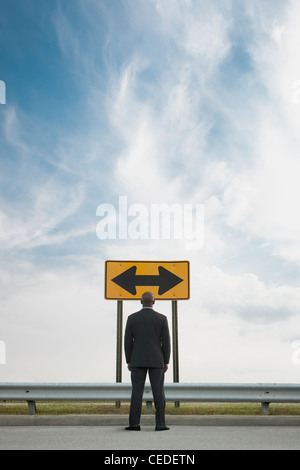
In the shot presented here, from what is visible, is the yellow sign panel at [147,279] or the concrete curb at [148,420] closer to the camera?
the concrete curb at [148,420]

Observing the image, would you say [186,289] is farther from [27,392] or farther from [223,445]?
[223,445]

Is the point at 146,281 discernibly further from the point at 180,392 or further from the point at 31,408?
the point at 31,408

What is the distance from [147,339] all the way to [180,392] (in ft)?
6.70

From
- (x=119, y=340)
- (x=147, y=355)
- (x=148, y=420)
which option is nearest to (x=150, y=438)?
(x=147, y=355)

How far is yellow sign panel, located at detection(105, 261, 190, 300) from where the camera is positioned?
11664mm

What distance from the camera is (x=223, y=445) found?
643cm

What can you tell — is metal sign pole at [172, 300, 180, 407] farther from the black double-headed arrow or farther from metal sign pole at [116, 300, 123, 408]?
metal sign pole at [116, 300, 123, 408]

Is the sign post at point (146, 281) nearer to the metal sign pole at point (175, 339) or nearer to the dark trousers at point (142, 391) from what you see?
the metal sign pole at point (175, 339)

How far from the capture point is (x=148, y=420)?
9156 mm

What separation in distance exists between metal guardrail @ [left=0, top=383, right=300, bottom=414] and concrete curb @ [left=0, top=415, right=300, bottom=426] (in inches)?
14.0

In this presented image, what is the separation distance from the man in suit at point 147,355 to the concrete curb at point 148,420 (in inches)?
46.7

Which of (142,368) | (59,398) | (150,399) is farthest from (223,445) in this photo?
(59,398)

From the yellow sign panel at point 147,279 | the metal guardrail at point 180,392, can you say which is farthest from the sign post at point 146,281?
the metal guardrail at point 180,392

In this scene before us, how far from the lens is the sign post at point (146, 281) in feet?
38.2
